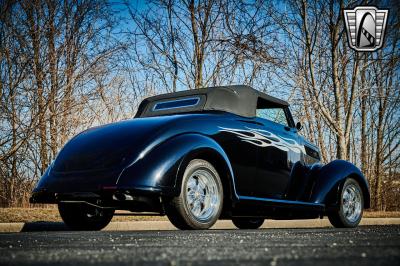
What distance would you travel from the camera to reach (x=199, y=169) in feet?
17.4

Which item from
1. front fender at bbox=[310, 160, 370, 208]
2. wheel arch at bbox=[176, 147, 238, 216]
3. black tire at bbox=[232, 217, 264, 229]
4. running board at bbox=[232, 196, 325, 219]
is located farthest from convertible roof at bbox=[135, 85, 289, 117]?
black tire at bbox=[232, 217, 264, 229]

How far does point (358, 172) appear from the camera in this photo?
771 cm

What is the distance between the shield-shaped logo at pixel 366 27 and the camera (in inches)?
487

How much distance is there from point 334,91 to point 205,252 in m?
10.8

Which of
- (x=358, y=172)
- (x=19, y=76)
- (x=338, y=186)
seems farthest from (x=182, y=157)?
(x=19, y=76)

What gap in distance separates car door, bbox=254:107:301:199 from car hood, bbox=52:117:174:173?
1.48m

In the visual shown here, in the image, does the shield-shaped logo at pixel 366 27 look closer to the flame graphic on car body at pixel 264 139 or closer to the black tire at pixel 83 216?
the flame graphic on car body at pixel 264 139

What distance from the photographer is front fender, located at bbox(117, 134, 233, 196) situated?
4848mm

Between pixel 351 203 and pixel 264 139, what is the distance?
6.89 feet

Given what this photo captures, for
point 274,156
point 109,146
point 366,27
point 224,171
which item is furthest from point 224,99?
point 366,27

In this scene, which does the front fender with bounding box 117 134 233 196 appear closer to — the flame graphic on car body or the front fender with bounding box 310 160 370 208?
the flame graphic on car body

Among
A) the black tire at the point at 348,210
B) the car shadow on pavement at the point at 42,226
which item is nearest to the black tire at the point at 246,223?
the black tire at the point at 348,210

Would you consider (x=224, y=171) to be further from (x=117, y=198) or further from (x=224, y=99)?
(x=117, y=198)

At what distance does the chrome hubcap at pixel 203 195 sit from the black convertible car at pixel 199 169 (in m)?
0.01
